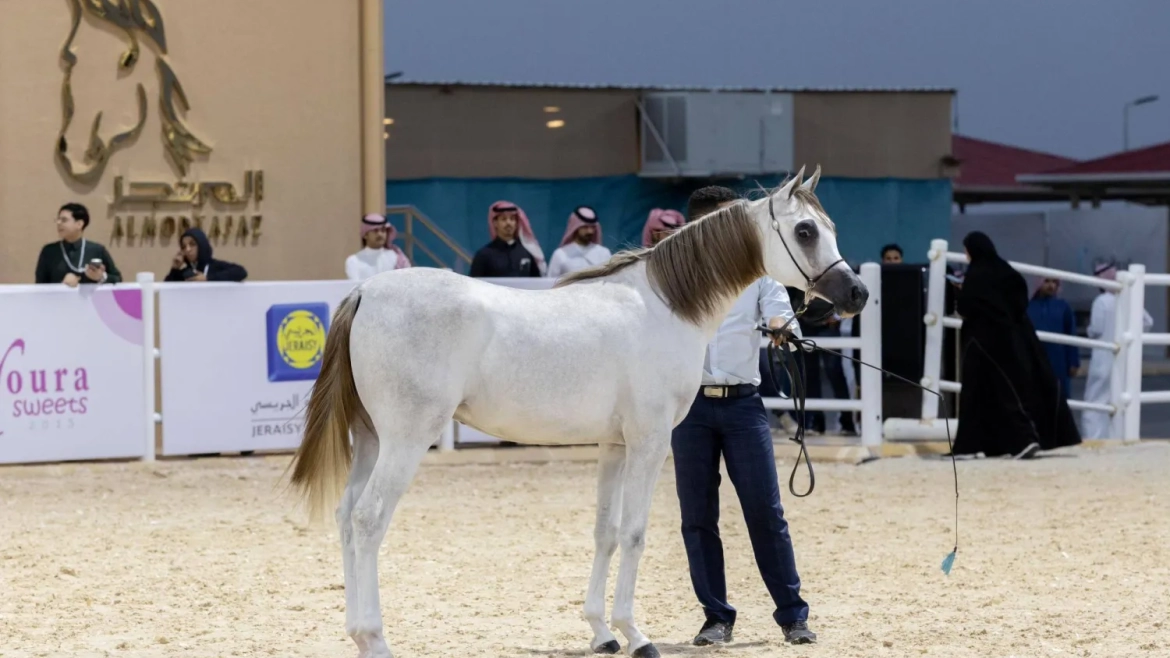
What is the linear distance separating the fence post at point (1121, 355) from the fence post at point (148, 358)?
7561 millimetres

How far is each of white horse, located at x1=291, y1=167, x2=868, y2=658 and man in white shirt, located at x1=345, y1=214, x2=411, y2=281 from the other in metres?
6.33

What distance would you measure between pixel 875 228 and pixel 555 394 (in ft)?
58.6

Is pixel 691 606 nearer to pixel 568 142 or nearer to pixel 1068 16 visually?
pixel 568 142

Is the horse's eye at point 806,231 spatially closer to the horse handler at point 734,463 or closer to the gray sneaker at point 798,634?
the horse handler at point 734,463

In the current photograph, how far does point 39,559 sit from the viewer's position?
779 cm

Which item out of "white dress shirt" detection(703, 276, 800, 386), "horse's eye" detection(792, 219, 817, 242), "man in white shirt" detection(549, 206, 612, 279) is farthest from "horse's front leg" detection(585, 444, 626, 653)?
"man in white shirt" detection(549, 206, 612, 279)

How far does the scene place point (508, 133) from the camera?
859 inches

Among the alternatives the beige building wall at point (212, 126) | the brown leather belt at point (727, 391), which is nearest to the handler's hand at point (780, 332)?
the brown leather belt at point (727, 391)

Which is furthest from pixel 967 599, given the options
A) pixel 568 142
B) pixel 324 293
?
pixel 568 142

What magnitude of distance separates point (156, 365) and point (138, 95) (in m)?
2.74

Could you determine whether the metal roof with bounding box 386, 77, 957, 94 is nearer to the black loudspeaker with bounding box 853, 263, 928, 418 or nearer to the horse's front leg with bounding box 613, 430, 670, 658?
the black loudspeaker with bounding box 853, 263, 928, 418

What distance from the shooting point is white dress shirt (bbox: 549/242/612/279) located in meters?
11.9

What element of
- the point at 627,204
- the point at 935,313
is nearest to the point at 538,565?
the point at 935,313

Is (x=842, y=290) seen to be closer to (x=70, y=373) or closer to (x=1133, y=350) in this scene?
(x=70, y=373)
